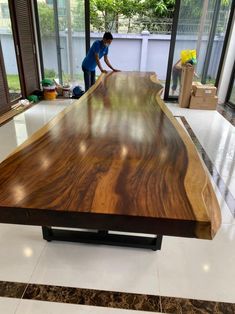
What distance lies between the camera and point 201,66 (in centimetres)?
538

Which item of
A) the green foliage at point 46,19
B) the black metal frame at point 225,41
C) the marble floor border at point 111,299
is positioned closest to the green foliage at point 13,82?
the green foliage at point 46,19

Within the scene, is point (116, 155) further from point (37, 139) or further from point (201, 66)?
point (201, 66)

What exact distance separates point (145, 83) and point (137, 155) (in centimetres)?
216

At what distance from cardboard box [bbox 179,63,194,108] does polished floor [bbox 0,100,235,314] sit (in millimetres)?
3624

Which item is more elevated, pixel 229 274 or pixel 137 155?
pixel 137 155

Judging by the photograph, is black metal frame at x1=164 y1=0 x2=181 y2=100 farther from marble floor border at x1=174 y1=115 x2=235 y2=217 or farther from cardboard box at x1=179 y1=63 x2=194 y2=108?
marble floor border at x1=174 y1=115 x2=235 y2=217

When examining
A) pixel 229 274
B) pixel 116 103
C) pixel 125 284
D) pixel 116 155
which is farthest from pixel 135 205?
pixel 116 103

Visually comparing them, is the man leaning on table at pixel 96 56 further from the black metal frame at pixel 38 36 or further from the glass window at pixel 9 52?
the black metal frame at pixel 38 36

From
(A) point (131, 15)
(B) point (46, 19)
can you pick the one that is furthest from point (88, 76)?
(A) point (131, 15)

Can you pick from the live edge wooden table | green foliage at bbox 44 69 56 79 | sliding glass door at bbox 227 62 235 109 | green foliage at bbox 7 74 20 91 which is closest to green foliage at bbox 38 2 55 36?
green foliage at bbox 44 69 56 79

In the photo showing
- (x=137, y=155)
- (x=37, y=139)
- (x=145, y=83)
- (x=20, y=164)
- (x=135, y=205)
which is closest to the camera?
(x=135, y=205)

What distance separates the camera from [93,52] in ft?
13.7

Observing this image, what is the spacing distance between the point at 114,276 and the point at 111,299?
0.14 metres

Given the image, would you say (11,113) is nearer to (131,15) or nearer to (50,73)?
(50,73)
